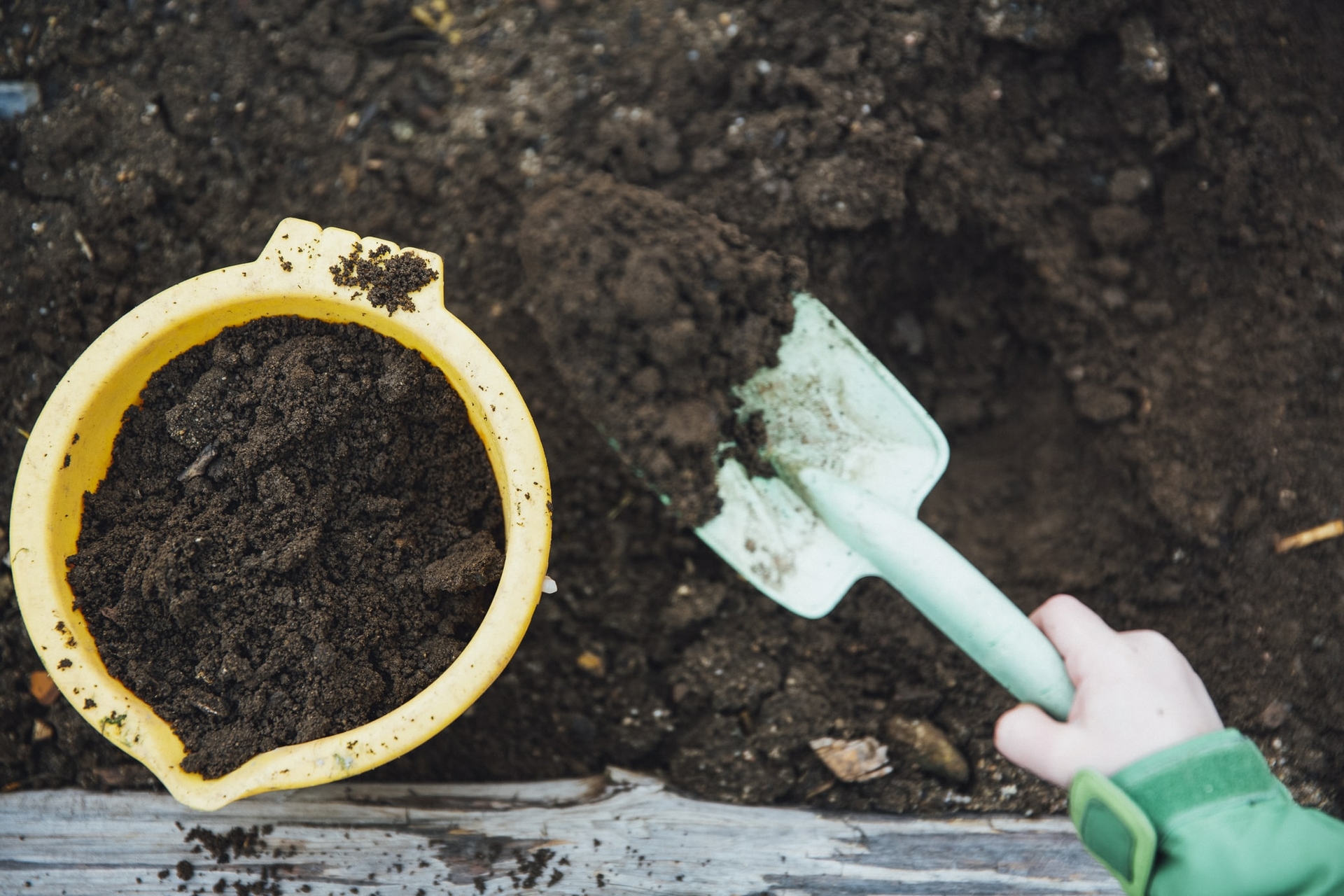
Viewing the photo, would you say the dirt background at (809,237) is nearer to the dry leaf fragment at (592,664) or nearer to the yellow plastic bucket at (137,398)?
the dry leaf fragment at (592,664)

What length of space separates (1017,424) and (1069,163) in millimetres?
488

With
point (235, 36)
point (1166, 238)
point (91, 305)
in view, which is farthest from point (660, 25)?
point (91, 305)

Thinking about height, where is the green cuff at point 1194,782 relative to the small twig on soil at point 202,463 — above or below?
below

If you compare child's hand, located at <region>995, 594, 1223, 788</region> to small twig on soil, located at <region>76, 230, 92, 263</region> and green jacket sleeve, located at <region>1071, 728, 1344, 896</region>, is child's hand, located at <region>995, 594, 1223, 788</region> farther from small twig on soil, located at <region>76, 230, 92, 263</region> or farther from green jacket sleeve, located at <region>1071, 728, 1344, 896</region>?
small twig on soil, located at <region>76, 230, 92, 263</region>

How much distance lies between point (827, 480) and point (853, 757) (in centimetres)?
46

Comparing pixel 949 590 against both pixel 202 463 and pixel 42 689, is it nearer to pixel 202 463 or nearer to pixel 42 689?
pixel 202 463

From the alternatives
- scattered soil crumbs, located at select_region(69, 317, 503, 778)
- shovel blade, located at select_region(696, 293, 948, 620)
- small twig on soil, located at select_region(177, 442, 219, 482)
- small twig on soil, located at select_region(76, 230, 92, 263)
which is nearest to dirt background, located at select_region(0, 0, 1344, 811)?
small twig on soil, located at select_region(76, 230, 92, 263)

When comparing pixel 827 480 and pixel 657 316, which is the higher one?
pixel 657 316

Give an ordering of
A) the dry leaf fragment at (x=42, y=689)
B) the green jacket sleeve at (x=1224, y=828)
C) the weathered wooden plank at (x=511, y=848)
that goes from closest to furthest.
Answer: the green jacket sleeve at (x=1224, y=828) < the weathered wooden plank at (x=511, y=848) < the dry leaf fragment at (x=42, y=689)

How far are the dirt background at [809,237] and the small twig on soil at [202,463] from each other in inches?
19.5

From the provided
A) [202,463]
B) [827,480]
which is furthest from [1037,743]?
[202,463]

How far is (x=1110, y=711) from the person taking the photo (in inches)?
42.3

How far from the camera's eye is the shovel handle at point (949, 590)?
3.81 ft

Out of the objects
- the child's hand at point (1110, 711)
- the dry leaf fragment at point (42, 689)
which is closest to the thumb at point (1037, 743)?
the child's hand at point (1110, 711)
